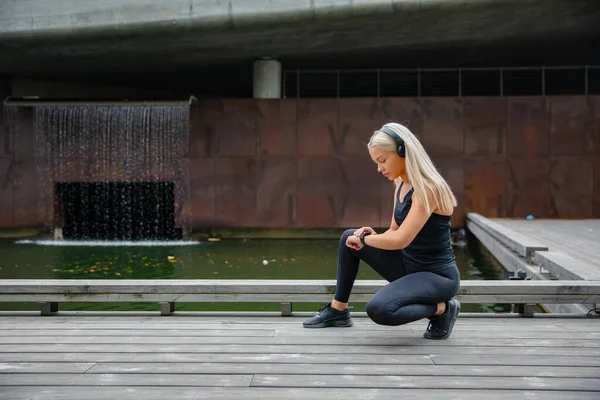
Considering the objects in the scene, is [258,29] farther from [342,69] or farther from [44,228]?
[44,228]

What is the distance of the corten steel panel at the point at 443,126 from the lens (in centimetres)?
1330

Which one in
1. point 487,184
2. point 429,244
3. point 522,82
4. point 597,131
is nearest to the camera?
point 429,244

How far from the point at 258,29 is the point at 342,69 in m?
4.06

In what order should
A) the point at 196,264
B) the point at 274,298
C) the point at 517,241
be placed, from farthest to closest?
the point at 196,264 < the point at 517,241 < the point at 274,298

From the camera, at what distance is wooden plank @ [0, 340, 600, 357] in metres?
2.74

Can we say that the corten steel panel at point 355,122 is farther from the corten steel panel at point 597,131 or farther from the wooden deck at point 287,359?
the wooden deck at point 287,359

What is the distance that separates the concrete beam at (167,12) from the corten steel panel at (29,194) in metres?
3.37

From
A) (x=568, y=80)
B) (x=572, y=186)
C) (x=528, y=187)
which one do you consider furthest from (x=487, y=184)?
(x=568, y=80)

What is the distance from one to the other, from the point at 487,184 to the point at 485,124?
137 cm

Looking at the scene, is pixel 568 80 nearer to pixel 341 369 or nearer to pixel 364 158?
pixel 364 158

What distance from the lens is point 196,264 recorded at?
28.9ft

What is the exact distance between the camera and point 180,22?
11.4 m

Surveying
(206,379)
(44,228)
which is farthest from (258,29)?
(206,379)

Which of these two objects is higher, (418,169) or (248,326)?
(418,169)
